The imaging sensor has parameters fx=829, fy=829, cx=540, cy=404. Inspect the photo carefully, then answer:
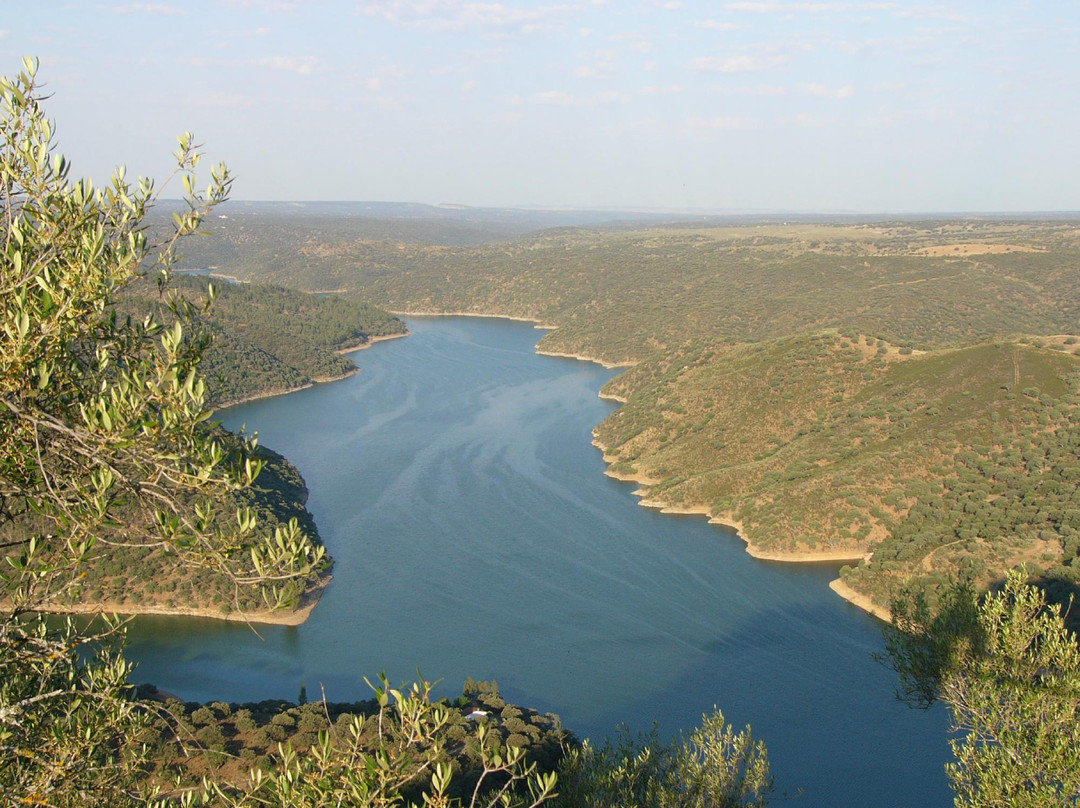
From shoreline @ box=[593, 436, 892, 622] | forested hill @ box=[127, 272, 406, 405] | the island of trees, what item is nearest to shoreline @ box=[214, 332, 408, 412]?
forested hill @ box=[127, 272, 406, 405]

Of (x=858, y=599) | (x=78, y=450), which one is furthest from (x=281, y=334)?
(x=78, y=450)

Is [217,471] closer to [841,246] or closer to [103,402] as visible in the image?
[103,402]

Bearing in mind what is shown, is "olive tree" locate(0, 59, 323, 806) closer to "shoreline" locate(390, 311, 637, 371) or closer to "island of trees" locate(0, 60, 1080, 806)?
"island of trees" locate(0, 60, 1080, 806)

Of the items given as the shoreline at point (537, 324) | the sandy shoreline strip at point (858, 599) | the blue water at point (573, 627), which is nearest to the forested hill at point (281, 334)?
the shoreline at point (537, 324)

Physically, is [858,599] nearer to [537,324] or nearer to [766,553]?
[766,553]

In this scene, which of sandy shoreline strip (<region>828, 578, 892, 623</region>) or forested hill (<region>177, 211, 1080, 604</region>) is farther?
forested hill (<region>177, 211, 1080, 604</region>)
